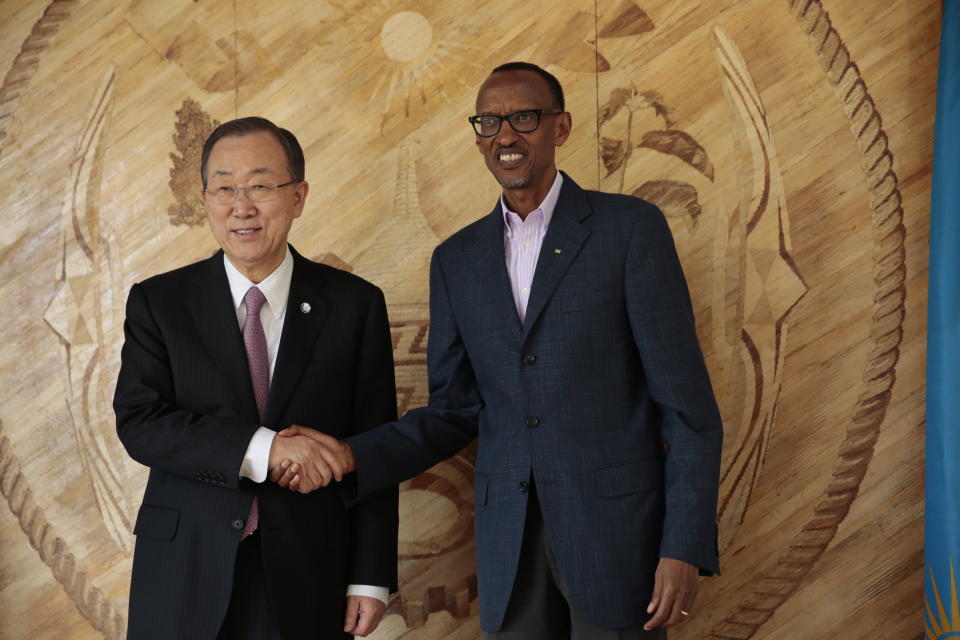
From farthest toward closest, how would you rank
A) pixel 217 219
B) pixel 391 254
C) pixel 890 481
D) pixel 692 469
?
pixel 391 254, pixel 890 481, pixel 217 219, pixel 692 469

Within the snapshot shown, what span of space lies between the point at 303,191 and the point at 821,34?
1.64m

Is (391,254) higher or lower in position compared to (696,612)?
higher

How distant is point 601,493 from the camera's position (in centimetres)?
228

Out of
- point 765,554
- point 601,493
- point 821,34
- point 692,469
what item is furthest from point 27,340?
point 821,34

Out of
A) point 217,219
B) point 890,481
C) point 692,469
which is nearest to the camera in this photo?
point 692,469

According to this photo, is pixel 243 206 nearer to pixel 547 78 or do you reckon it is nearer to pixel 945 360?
pixel 547 78

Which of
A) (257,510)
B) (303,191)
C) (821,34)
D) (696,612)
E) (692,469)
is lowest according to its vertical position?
(696,612)

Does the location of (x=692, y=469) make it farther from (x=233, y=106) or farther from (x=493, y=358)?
(x=233, y=106)

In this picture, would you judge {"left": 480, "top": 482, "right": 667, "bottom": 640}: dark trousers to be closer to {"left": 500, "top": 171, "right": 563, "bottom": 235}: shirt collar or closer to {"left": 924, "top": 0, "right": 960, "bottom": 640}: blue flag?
{"left": 500, "top": 171, "right": 563, "bottom": 235}: shirt collar

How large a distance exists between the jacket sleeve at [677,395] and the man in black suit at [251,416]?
27.4 inches

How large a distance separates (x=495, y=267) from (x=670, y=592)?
91cm

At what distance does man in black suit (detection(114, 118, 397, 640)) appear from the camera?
2.24m

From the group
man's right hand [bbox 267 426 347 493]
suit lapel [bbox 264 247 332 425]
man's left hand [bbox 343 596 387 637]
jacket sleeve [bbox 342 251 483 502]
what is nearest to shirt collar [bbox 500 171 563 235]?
jacket sleeve [bbox 342 251 483 502]

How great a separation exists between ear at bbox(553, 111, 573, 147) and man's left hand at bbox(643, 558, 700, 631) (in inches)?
44.0
